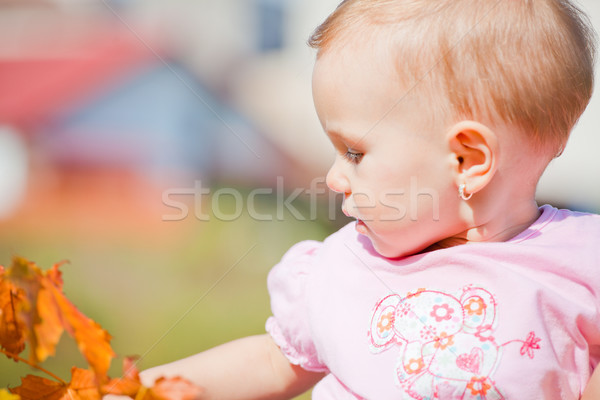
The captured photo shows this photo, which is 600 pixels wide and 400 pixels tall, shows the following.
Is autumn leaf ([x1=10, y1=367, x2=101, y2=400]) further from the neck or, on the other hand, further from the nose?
the neck

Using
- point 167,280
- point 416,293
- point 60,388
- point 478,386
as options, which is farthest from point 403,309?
point 167,280

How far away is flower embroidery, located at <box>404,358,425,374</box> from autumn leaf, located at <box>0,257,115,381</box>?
1.43 feet

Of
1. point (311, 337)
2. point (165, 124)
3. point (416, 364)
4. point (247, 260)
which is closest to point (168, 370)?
point (311, 337)

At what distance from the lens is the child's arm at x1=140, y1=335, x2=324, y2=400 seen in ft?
3.51

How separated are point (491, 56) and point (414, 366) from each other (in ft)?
1.36

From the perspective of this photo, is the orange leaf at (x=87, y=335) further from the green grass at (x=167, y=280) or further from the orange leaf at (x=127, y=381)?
the green grass at (x=167, y=280)

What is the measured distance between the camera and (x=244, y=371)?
110 cm

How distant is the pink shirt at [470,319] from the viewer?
0.84 m

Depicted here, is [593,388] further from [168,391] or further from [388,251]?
[168,391]

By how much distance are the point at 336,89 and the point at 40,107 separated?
3.71 m

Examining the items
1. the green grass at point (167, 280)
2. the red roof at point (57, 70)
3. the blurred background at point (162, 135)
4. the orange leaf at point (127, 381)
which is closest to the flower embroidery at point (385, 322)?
the orange leaf at point (127, 381)

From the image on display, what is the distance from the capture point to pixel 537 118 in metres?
0.89

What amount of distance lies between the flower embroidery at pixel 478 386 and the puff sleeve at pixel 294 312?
29 cm

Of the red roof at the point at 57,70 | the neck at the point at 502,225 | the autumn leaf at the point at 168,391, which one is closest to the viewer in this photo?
the autumn leaf at the point at 168,391
